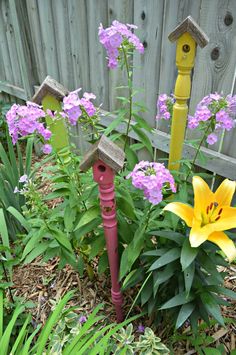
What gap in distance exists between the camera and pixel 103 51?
241 cm

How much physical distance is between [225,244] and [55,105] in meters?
0.94

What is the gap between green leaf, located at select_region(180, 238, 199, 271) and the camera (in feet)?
3.59

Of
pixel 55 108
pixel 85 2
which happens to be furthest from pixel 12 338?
pixel 85 2

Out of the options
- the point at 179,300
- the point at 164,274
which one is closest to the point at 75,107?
the point at 164,274

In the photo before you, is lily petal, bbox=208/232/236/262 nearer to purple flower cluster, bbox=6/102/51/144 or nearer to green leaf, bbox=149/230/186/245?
green leaf, bbox=149/230/186/245

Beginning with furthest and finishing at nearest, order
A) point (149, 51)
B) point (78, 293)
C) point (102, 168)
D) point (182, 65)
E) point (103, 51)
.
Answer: point (103, 51) < point (149, 51) < point (78, 293) < point (182, 65) < point (102, 168)

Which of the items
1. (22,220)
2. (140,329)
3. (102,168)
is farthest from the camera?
(22,220)

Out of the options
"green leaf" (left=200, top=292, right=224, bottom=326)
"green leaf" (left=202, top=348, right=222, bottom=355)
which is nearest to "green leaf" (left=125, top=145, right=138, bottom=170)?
"green leaf" (left=200, top=292, right=224, bottom=326)

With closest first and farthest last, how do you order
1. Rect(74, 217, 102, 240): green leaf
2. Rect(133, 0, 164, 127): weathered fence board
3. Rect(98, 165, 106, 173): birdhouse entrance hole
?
Rect(98, 165, 106, 173): birdhouse entrance hole → Rect(74, 217, 102, 240): green leaf → Rect(133, 0, 164, 127): weathered fence board

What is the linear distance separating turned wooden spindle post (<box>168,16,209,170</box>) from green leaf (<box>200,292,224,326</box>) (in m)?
0.60

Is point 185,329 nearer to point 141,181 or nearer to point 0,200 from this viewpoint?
point 141,181

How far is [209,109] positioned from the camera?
137 cm

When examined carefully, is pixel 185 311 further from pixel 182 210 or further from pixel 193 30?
pixel 193 30

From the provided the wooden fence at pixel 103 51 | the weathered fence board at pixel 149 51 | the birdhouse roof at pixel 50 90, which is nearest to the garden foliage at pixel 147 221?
the birdhouse roof at pixel 50 90
